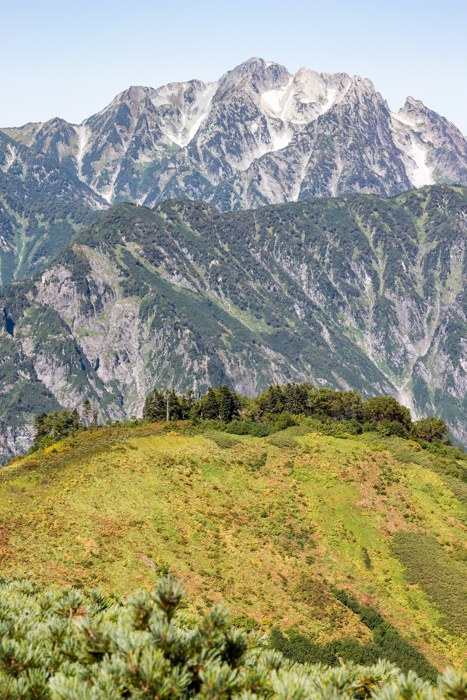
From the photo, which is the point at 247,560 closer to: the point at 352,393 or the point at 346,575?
the point at 346,575

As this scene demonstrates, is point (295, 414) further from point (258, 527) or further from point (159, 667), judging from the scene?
point (159, 667)

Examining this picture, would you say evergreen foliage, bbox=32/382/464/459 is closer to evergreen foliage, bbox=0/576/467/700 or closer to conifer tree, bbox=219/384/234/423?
conifer tree, bbox=219/384/234/423

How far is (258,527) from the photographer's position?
3263 inches

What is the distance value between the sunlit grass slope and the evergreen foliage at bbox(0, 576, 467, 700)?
3762cm

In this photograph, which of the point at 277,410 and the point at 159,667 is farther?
the point at 277,410

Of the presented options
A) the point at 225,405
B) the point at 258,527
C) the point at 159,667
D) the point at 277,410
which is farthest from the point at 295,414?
the point at 159,667

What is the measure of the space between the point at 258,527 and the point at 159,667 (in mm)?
63008

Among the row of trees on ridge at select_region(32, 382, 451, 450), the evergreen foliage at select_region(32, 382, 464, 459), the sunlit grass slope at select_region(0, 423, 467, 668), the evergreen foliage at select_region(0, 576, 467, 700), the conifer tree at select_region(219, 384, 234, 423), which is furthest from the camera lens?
the conifer tree at select_region(219, 384, 234, 423)

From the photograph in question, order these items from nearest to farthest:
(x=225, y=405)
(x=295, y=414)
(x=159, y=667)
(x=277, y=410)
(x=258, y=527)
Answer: (x=159, y=667) < (x=258, y=527) < (x=295, y=414) < (x=225, y=405) < (x=277, y=410)

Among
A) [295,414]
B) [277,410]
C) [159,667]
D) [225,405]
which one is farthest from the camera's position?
[277,410]

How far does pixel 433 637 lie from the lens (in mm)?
67750

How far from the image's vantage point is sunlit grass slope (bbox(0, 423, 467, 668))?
6588 cm

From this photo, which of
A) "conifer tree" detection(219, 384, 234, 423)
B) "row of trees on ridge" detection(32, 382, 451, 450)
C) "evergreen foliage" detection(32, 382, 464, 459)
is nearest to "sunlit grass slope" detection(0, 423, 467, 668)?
"evergreen foliage" detection(32, 382, 464, 459)

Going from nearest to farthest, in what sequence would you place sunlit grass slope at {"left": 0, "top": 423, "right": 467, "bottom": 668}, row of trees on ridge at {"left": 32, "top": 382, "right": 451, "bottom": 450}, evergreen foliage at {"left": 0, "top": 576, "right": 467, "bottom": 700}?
evergreen foliage at {"left": 0, "top": 576, "right": 467, "bottom": 700} < sunlit grass slope at {"left": 0, "top": 423, "right": 467, "bottom": 668} < row of trees on ridge at {"left": 32, "top": 382, "right": 451, "bottom": 450}
